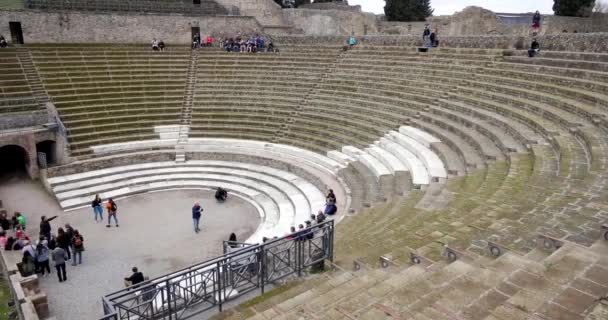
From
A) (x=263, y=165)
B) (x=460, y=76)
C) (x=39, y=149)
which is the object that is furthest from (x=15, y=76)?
(x=460, y=76)

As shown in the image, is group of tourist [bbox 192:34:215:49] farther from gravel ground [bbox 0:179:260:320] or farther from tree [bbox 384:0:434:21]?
tree [bbox 384:0:434:21]

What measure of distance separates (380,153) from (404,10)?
84.6 feet

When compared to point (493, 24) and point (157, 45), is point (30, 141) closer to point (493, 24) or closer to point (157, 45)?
point (157, 45)

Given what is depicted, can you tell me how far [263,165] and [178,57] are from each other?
9808mm

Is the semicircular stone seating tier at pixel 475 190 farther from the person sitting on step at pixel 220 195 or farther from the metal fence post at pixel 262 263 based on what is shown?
the person sitting on step at pixel 220 195

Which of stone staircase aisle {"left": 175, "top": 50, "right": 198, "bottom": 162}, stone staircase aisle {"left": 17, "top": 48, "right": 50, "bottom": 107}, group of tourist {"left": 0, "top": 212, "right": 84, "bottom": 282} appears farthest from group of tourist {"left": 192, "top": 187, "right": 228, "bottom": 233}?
stone staircase aisle {"left": 17, "top": 48, "right": 50, "bottom": 107}

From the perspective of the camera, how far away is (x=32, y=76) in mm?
19188

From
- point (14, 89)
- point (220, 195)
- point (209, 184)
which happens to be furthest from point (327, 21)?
point (220, 195)

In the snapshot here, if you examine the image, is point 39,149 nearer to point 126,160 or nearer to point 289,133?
point 126,160

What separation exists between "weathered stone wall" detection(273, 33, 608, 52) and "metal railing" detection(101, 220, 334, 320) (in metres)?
11.8

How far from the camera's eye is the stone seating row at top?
24359 millimetres

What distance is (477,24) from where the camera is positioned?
86.1 feet

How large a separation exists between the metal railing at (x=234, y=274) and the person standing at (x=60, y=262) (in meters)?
3.68

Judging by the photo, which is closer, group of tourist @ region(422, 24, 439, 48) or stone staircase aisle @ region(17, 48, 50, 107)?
stone staircase aisle @ region(17, 48, 50, 107)
